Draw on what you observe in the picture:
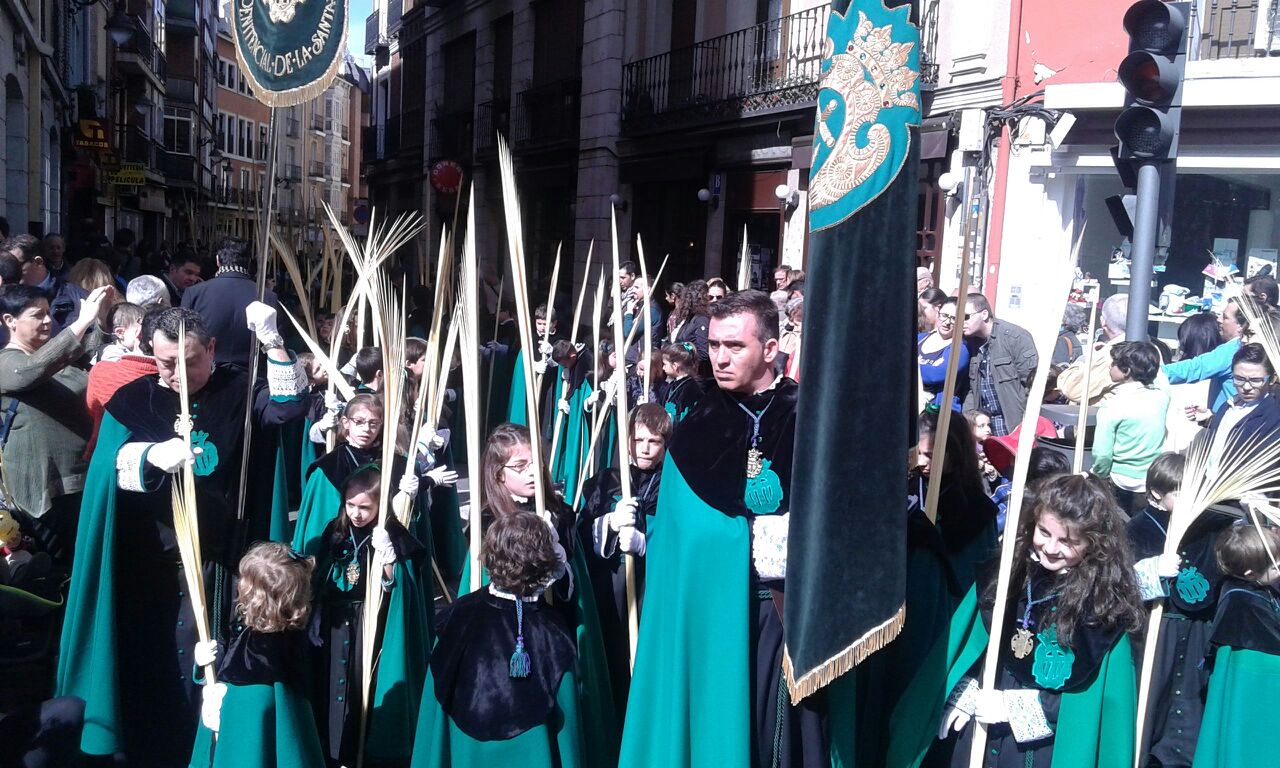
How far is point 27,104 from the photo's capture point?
15328mm

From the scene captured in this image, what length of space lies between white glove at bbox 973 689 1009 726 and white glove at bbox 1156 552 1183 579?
2.38 ft

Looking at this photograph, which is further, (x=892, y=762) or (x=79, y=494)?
(x=79, y=494)

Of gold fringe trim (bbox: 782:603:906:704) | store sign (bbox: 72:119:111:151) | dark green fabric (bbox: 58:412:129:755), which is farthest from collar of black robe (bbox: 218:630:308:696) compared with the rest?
store sign (bbox: 72:119:111:151)

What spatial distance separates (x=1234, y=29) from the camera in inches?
385

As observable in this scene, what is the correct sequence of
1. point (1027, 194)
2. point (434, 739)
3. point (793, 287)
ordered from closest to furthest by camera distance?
point (434, 739), point (793, 287), point (1027, 194)

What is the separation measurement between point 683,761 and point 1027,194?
29.0ft

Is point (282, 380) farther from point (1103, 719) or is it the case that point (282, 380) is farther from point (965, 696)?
point (1103, 719)

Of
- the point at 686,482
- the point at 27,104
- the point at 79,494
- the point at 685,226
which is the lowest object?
the point at 79,494

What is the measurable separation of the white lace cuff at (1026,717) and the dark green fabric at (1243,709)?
2.62 feet

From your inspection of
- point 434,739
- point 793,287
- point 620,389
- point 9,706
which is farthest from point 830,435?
point 793,287

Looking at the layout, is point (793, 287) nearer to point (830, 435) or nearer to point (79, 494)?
point (79, 494)

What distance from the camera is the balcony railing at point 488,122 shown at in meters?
21.4

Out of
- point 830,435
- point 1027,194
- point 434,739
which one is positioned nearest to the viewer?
point 830,435

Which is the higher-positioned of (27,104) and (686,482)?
(27,104)
